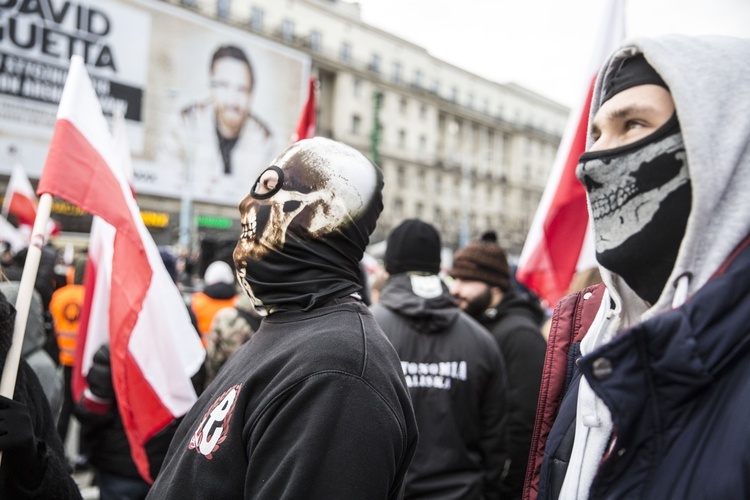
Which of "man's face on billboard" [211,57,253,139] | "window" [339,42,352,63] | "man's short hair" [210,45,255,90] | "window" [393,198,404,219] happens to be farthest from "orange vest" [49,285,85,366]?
"window" [393,198,404,219]

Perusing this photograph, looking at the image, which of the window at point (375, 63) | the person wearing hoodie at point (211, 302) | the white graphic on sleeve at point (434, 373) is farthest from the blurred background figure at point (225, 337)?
the window at point (375, 63)

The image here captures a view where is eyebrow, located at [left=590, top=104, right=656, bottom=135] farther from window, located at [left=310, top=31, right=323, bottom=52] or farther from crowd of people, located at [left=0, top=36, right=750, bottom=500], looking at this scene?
window, located at [left=310, top=31, right=323, bottom=52]

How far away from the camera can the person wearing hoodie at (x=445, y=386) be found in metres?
2.90

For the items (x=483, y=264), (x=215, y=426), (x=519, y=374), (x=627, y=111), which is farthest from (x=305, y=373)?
(x=483, y=264)

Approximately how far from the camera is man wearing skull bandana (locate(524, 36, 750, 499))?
0.98 meters

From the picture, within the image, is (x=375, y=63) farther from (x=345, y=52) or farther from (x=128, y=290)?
(x=128, y=290)

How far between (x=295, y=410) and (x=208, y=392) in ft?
1.59

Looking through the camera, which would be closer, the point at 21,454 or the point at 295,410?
the point at 295,410

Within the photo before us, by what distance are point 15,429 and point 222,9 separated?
40358 mm

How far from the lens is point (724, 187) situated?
1.05 m

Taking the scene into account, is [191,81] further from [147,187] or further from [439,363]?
[439,363]

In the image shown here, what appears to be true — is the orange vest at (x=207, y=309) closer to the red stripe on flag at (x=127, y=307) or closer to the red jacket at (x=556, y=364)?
the red stripe on flag at (x=127, y=307)

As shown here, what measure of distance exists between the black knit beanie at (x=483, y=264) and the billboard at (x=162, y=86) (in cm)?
2431

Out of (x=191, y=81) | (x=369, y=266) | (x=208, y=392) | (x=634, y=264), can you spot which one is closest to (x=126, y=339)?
(x=208, y=392)
